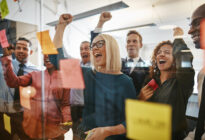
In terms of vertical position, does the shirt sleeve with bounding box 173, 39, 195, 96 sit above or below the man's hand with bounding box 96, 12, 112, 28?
below

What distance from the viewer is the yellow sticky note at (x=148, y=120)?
54 centimetres

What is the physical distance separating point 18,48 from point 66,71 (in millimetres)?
655

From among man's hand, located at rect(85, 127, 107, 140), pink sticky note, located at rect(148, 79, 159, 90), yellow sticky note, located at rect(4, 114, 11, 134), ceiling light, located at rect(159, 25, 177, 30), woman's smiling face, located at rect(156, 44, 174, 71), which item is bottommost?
yellow sticky note, located at rect(4, 114, 11, 134)

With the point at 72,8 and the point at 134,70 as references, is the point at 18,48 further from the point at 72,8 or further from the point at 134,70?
the point at 134,70

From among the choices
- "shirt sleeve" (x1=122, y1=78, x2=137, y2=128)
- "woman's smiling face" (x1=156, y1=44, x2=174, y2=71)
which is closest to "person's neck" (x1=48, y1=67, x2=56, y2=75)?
"shirt sleeve" (x1=122, y1=78, x2=137, y2=128)

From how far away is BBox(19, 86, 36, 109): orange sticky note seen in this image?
3.95ft

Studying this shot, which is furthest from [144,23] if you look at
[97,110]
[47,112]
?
[47,112]

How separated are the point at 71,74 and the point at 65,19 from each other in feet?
1.05

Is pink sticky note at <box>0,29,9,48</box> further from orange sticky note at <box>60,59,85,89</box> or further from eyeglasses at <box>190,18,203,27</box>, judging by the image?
eyeglasses at <box>190,18,203,27</box>

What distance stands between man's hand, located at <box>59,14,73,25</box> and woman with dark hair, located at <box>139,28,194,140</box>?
1.71 ft

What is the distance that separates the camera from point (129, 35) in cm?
64

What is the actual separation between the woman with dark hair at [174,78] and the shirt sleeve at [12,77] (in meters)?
1.00

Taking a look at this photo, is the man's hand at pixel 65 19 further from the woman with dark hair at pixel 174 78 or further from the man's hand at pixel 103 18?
the woman with dark hair at pixel 174 78

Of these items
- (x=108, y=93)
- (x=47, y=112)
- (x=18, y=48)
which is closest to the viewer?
(x=108, y=93)
